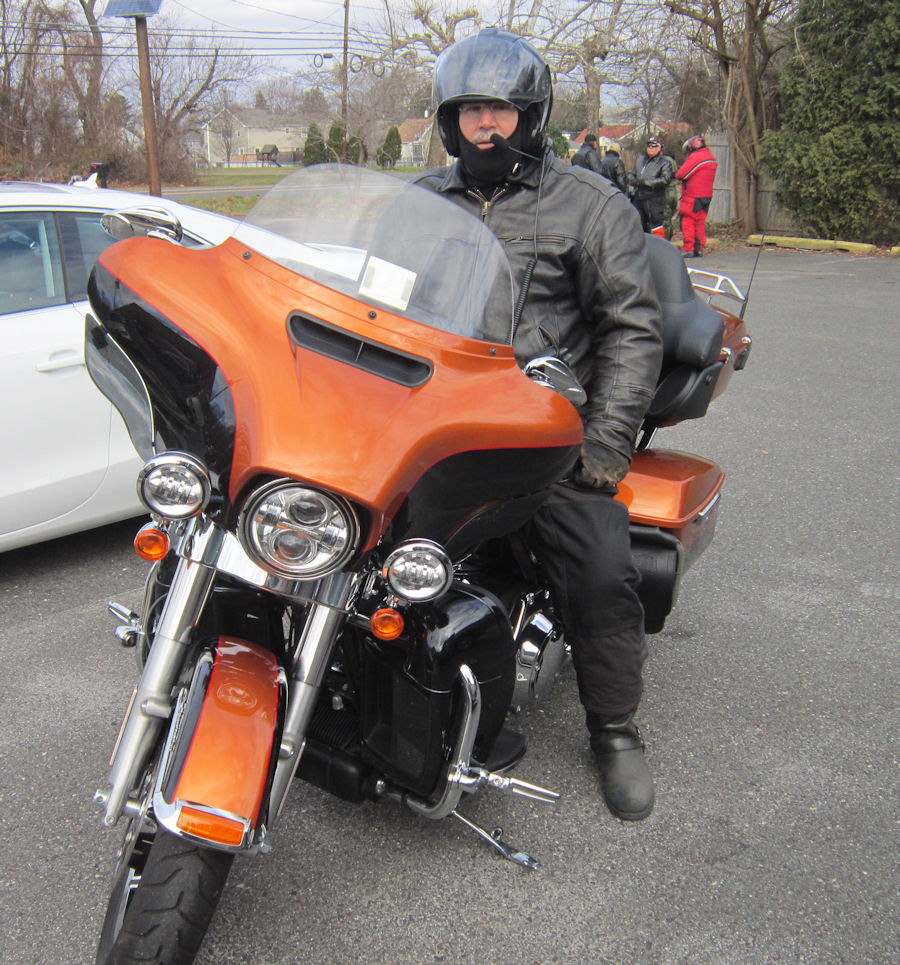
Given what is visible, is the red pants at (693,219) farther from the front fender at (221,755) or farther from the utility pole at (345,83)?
the utility pole at (345,83)

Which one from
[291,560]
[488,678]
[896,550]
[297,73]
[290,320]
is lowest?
[297,73]

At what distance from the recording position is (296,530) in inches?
65.4

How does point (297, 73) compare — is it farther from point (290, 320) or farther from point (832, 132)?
point (290, 320)

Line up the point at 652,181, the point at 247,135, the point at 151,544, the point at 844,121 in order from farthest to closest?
the point at 247,135
the point at 844,121
the point at 652,181
the point at 151,544

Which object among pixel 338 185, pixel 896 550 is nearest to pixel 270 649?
pixel 338 185

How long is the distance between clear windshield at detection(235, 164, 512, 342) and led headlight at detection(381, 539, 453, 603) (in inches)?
17.8

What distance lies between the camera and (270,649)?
6.95 feet

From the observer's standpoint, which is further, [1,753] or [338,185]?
[1,753]

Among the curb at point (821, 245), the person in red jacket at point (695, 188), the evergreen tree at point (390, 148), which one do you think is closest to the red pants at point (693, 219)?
the person in red jacket at point (695, 188)

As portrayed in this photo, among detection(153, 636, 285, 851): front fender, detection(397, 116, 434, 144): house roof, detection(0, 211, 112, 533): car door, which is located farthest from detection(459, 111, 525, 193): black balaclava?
detection(397, 116, 434, 144): house roof

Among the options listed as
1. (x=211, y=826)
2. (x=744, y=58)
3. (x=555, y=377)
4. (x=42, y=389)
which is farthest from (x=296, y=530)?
(x=744, y=58)

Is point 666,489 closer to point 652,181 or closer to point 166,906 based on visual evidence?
point 166,906

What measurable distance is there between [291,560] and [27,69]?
31897 mm

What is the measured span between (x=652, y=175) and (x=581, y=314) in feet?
42.7
